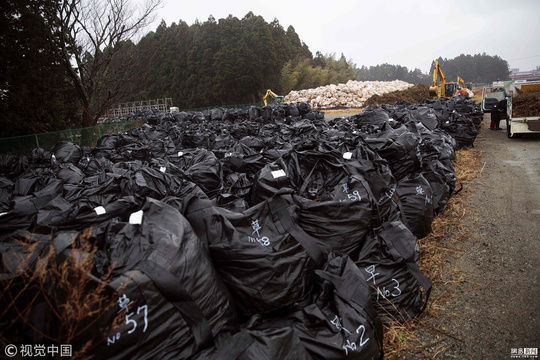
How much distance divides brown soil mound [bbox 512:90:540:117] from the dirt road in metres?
4.48

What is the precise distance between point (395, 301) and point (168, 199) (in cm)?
167

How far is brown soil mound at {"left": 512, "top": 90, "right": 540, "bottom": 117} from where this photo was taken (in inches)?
284

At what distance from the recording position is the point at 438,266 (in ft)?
8.41

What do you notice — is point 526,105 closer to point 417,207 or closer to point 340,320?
point 417,207

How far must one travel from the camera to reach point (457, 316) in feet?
6.52

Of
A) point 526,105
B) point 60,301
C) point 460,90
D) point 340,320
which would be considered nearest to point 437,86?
point 460,90

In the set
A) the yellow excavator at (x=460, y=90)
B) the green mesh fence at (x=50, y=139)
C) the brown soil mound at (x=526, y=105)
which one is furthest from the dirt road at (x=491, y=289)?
the yellow excavator at (x=460, y=90)

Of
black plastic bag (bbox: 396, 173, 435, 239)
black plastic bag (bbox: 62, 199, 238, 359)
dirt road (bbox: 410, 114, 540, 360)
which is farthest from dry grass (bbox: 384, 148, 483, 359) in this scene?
black plastic bag (bbox: 62, 199, 238, 359)

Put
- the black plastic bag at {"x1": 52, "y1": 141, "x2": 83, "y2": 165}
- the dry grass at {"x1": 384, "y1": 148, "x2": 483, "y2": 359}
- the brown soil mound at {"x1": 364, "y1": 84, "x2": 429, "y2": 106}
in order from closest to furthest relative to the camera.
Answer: the dry grass at {"x1": 384, "y1": 148, "x2": 483, "y2": 359} < the black plastic bag at {"x1": 52, "y1": 141, "x2": 83, "y2": 165} < the brown soil mound at {"x1": 364, "y1": 84, "x2": 429, "y2": 106}

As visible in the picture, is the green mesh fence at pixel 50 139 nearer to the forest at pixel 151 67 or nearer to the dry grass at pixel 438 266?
the forest at pixel 151 67

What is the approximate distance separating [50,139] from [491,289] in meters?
9.97

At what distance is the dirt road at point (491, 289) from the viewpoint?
1.76 meters

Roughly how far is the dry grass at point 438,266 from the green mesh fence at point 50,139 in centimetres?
885

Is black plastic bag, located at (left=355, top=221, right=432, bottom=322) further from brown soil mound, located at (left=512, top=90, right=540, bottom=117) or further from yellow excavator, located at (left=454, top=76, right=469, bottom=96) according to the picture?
yellow excavator, located at (left=454, top=76, right=469, bottom=96)
